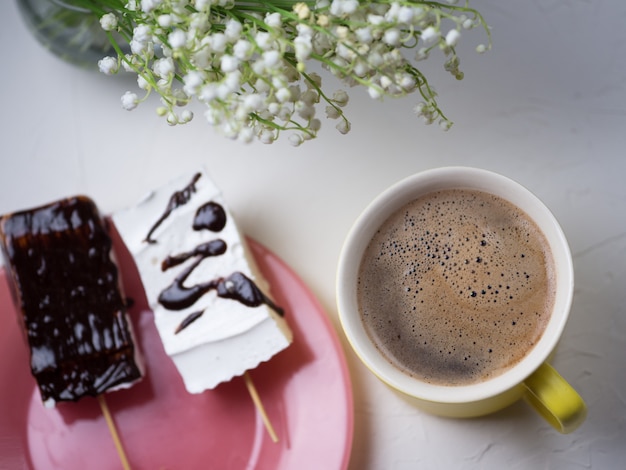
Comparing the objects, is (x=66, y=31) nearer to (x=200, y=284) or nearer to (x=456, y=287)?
(x=200, y=284)

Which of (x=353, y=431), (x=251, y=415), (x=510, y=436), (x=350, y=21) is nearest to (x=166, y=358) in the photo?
(x=251, y=415)

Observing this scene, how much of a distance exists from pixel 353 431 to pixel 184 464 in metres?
0.24

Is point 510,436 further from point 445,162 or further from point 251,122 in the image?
point 251,122

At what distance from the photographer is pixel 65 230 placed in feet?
3.45

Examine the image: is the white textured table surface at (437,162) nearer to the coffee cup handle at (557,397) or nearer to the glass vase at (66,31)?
the glass vase at (66,31)

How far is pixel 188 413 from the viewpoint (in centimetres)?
109

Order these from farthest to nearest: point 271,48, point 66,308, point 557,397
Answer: point 66,308 → point 557,397 → point 271,48

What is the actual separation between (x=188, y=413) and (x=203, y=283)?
0.64 feet

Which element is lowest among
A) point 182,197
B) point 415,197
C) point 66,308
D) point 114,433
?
point 114,433

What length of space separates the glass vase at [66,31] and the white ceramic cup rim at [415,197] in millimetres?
512

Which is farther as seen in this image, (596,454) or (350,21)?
(596,454)

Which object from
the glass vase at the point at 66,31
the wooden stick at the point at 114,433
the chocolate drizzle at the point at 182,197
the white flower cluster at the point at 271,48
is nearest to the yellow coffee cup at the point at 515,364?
the white flower cluster at the point at 271,48

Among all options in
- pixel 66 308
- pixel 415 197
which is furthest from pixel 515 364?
pixel 66 308

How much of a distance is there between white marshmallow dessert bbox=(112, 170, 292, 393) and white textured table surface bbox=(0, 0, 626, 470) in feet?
0.35
